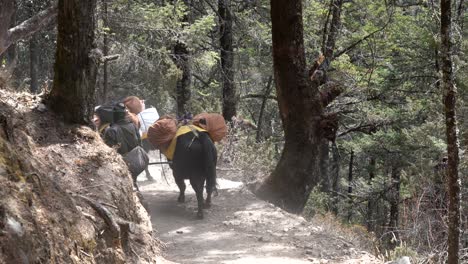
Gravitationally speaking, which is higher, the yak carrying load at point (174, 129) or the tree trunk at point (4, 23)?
the tree trunk at point (4, 23)

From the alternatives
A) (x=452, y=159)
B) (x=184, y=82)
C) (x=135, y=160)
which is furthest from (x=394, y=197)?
(x=452, y=159)

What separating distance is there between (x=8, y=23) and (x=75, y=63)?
2.78 metres

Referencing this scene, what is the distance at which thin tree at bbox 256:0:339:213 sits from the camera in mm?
10266

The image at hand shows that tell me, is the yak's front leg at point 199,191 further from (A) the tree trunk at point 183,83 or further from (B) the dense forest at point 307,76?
(A) the tree trunk at point 183,83

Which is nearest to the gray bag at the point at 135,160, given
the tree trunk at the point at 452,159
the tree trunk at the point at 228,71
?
the tree trunk at the point at 452,159

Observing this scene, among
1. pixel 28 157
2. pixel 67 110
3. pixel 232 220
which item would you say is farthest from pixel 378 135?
pixel 28 157

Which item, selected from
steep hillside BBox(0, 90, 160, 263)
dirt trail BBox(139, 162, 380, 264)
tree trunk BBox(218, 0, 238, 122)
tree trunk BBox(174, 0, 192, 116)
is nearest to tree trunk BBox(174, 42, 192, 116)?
tree trunk BBox(174, 0, 192, 116)

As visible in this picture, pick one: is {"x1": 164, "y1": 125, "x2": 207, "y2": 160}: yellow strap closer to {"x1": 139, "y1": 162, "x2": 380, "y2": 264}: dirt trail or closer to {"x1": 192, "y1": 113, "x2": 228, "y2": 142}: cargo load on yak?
{"x1": 192, "y1": 113, "x2": 228, "y2": 142}: cargo load on yak

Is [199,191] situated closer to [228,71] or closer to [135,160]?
[135,160]

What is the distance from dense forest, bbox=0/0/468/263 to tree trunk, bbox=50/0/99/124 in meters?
0.01

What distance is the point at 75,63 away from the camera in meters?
6.64

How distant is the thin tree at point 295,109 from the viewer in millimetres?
10266

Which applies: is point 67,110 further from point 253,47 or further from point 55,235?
point 253,47

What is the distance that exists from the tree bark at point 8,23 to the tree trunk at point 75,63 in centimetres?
209
